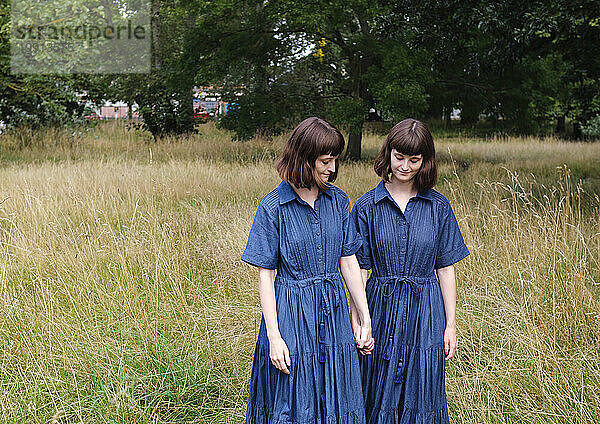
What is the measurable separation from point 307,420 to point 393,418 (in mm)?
405

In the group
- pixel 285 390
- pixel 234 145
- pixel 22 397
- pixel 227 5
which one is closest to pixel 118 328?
pixel 22 397

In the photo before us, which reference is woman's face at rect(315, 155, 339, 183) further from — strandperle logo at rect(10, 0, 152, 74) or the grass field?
strandperle logo at rect(10, 0, 152, 74)

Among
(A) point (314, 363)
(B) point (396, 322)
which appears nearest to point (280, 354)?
(A) point (314, 363)

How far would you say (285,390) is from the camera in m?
2.19

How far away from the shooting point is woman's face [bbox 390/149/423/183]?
234 cm

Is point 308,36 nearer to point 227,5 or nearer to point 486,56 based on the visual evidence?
point 227,5

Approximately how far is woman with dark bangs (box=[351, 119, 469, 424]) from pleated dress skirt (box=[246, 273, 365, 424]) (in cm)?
20

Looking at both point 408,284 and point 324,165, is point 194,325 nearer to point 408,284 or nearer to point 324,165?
point 408,284

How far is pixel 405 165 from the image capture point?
2.34 meters

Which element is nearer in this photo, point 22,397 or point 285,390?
point 285,390

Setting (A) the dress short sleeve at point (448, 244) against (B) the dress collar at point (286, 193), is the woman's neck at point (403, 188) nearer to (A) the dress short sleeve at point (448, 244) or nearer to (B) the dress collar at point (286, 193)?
(A) the dress short sleeve at point (448, 244)

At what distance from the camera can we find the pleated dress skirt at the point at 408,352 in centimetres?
237

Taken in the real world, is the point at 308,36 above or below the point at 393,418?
above

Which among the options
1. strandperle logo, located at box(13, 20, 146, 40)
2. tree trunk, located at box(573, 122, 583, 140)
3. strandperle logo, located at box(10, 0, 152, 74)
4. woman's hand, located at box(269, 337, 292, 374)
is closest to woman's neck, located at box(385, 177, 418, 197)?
woman's hand, located at box(269, 337, 292, 374)
